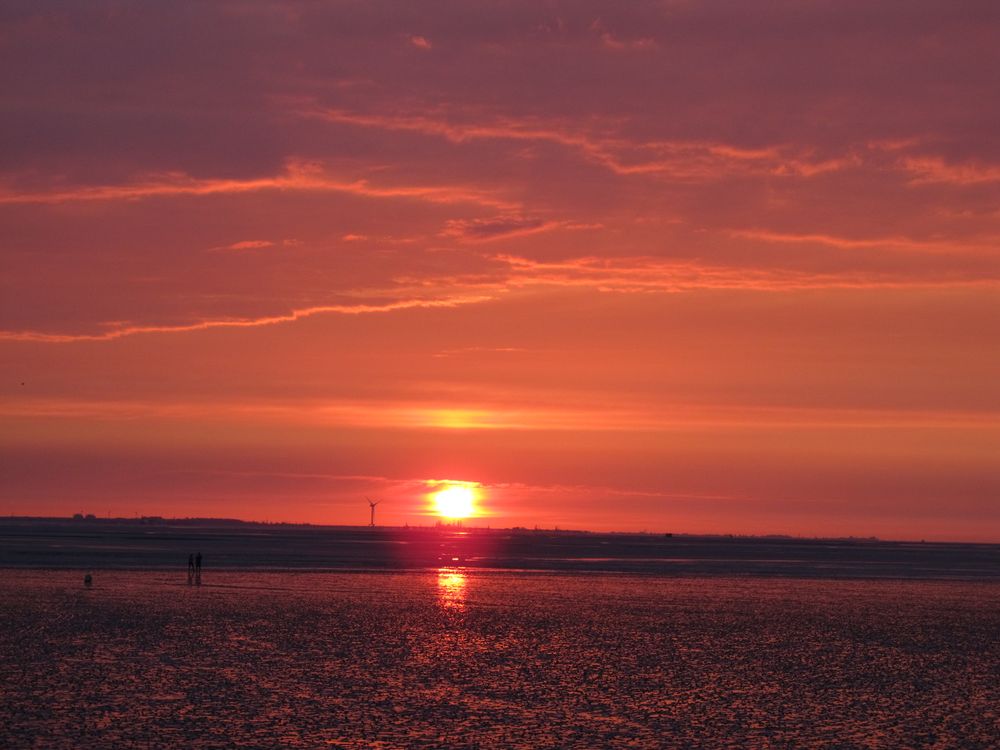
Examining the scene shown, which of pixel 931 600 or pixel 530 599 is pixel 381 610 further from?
pixel 931 600

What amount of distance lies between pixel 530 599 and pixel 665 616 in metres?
11.4

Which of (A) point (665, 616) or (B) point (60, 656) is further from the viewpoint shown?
(A) point (665, 616)

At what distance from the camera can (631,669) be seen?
39.8m

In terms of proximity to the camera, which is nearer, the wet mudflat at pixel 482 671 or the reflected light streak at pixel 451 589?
the wet mudflat at pixel 482 671

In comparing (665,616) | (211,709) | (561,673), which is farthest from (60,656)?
(665,616)

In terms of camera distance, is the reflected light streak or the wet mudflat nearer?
the wet mudflat

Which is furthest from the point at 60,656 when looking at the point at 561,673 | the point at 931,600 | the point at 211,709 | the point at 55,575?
the point at 931,600

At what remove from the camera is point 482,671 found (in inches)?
1524

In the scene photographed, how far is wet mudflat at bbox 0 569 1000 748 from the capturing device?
2894 cm

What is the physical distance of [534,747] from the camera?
27188 mm

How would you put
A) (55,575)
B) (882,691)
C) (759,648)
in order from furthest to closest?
(55,575) → (759,648) → (882,691)

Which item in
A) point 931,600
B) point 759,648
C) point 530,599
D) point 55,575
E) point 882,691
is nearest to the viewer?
point 882,691

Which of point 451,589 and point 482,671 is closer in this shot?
point 482,671

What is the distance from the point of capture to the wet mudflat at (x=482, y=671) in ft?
94.9
